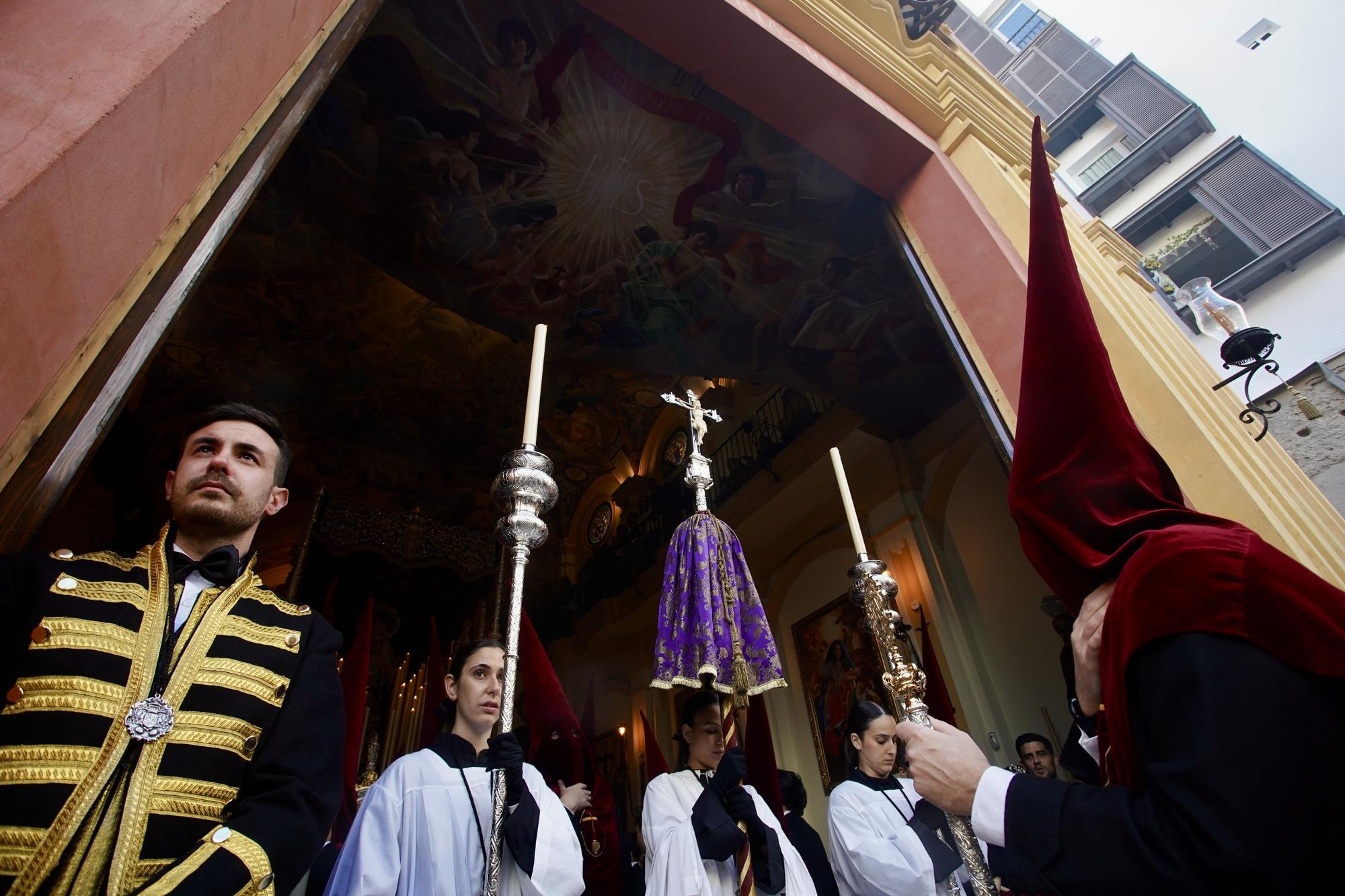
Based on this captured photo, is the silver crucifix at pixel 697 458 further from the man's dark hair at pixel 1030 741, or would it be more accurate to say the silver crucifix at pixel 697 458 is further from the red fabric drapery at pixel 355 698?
the man's dark hair at pixel 1030 741

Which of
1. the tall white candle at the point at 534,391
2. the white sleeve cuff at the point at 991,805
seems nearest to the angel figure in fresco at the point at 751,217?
the tall white candle at the point at 534,391

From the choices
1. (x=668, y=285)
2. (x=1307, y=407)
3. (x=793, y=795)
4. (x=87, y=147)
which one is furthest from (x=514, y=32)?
(x=1307, y=407)

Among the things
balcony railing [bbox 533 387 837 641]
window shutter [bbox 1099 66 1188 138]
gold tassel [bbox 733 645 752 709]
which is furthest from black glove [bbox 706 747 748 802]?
window shutter [bbox 1099 66 1188 138]

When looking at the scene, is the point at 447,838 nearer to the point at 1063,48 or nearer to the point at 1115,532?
the point at 1115,532

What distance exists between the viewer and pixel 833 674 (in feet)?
26.0

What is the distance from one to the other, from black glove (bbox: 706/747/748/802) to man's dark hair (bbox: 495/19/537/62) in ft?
15.3

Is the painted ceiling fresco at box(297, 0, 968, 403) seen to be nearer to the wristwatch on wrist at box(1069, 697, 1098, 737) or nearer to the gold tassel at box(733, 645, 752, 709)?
the gold tassel at box(733, 645, 752, 709)

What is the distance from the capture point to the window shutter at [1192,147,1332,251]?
10945 mm

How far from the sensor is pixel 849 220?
16.8ft

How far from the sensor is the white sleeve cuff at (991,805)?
1.07 m

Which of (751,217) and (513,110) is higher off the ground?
(513,110)

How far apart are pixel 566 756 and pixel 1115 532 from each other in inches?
192

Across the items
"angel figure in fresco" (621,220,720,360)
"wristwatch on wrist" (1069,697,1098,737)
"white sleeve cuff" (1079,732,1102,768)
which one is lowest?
"white sleeve cuff" (1079,732,1102,768)

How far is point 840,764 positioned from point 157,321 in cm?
773
